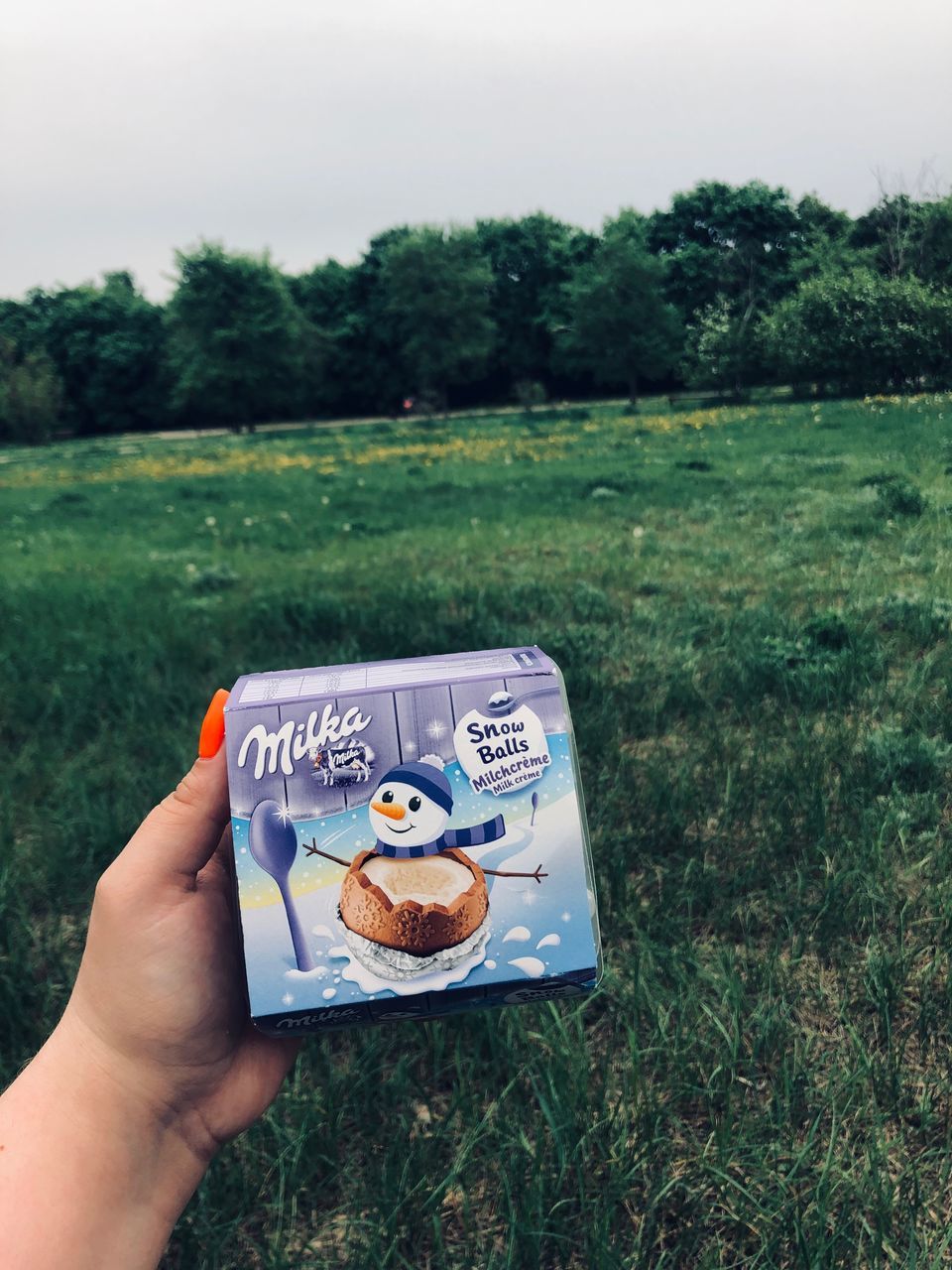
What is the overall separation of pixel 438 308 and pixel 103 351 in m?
25.2

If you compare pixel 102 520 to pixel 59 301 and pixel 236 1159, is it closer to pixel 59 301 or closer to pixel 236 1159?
pixel 236 1159

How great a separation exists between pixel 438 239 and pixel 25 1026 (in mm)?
27369

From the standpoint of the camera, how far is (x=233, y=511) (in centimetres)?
1011

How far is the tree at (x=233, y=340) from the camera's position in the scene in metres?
33.5

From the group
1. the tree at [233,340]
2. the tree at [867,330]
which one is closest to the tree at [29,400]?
the tree at [233,340]

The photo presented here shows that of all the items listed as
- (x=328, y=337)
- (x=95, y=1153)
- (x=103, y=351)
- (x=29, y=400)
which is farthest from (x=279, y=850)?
(x=103, y=351)

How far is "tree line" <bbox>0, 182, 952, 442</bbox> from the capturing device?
22.0ft

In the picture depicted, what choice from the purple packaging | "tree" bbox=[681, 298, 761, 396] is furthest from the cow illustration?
"tree" bbox=[681, 298, 761, 396]

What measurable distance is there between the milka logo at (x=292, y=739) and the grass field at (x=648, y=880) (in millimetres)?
992

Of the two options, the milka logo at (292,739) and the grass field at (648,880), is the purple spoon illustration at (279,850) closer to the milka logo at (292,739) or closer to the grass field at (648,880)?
the milka logo at (292,739)

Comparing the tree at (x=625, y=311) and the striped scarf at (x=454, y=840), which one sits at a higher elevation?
the tree at (x=625, y=311)

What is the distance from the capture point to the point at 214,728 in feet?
4.04

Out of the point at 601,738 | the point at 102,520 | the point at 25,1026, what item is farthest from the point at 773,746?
the point at 102,520

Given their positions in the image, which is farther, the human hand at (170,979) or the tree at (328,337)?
the tree at (328,337)
